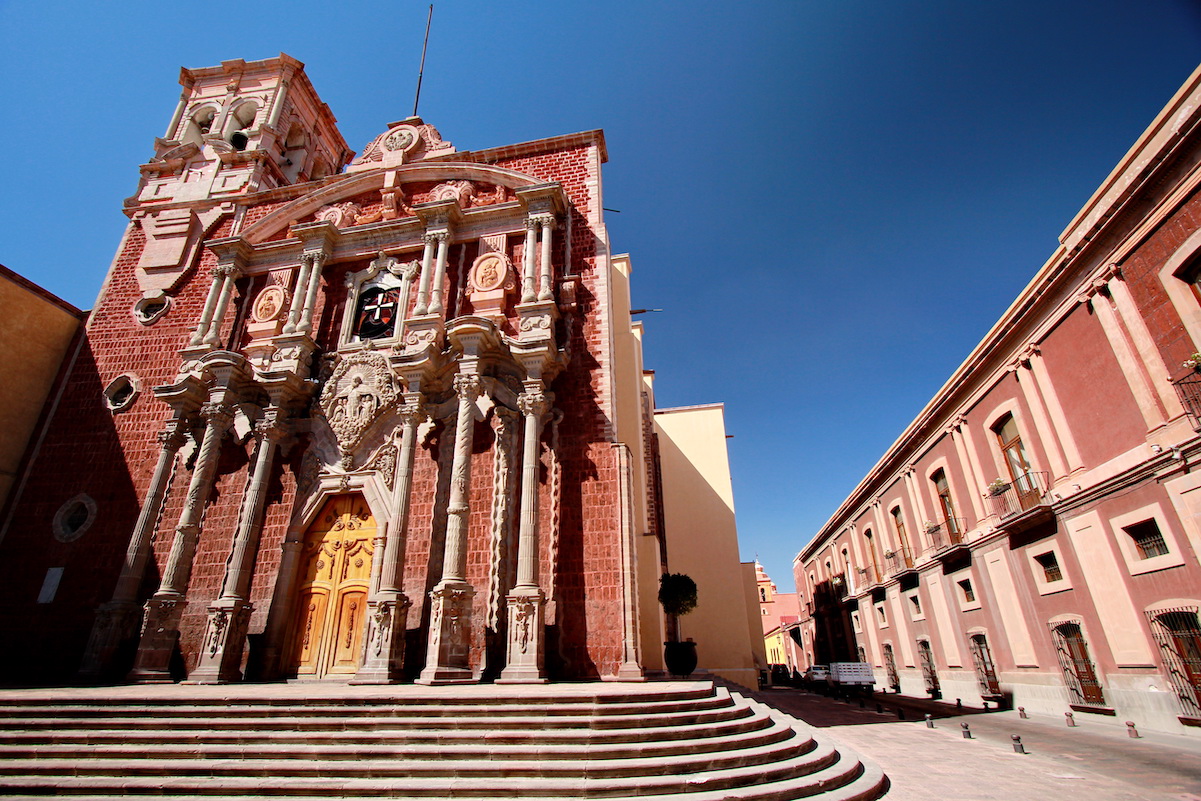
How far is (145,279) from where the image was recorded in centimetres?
1565

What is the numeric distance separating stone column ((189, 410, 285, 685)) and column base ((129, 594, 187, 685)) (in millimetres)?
753

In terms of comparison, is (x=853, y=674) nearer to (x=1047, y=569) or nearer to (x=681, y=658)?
(x=1047, y=569)

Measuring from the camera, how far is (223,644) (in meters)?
10.0

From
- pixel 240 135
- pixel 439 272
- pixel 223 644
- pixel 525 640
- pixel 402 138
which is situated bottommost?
pixel 525 640

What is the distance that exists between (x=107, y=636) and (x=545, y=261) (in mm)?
10827

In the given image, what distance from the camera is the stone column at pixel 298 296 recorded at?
13.2 meters

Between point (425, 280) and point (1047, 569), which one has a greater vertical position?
point (425, 280)

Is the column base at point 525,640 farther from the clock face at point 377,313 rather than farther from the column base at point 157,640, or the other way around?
the clock face at point 377,313

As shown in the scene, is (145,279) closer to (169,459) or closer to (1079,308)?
(169,459)

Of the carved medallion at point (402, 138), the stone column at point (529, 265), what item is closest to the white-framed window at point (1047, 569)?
the stone column at point (529, 265)

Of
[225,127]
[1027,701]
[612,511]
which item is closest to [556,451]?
[612,511]

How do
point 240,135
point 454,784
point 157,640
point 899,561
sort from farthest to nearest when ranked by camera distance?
1. point 899,561
2. point 240,135
3. point 157,640
4. point 454,784

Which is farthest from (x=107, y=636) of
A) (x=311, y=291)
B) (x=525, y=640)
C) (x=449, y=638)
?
(x=525, y=640)

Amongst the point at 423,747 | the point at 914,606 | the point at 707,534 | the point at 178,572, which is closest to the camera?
the point at 423,747
